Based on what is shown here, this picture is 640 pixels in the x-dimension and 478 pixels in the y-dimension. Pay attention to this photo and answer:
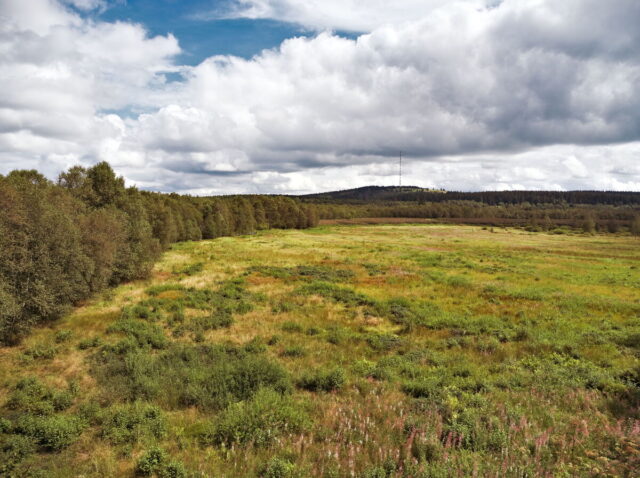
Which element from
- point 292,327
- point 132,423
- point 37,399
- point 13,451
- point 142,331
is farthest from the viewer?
point 292,327

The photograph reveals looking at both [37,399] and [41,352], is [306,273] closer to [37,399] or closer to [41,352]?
[41,352]

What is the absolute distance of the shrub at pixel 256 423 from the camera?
7.18 m

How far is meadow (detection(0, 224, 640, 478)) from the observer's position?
21.3 ft

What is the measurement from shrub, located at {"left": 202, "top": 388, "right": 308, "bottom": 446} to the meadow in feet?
0.15

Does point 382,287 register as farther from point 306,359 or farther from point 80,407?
point 80,407

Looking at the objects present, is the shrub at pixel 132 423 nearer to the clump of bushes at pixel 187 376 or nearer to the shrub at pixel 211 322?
the clump of bushes at pixel 187 376

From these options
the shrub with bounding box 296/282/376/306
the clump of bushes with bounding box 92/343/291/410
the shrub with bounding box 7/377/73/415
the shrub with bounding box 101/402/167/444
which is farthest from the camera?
the shrub with bounding box 296/282/376/306

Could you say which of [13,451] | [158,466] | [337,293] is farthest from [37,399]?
[337,293]

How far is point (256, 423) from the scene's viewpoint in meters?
7.51

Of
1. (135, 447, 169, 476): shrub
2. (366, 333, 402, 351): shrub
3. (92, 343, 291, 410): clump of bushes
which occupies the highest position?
(135, 447, 169, 476): shrub

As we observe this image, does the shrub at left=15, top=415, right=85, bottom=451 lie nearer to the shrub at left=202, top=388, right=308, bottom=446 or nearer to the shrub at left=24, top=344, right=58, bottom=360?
the shrub at left=202, top=388, right=308, bottom=446

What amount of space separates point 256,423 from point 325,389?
2.82m

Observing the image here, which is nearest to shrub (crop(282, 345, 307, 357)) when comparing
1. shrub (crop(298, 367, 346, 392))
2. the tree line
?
shrub (crop(298, 367, 346, 392))

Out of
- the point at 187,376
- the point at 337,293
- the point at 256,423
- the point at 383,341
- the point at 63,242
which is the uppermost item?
the point at 63,242
